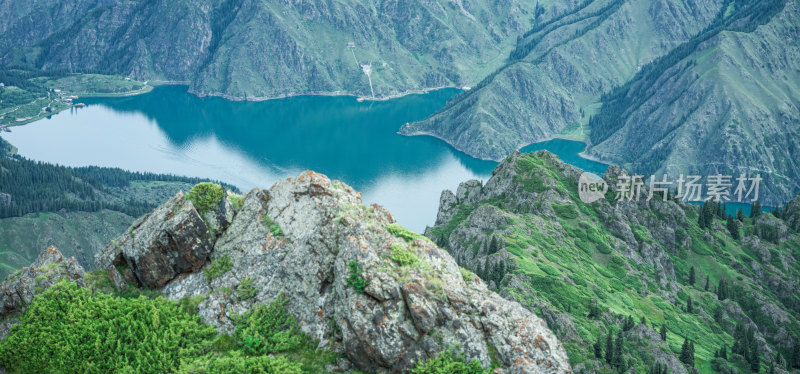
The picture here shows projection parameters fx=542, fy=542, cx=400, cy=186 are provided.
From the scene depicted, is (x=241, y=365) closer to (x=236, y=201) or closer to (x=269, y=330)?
(x=269, y=330)

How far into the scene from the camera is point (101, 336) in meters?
31.4

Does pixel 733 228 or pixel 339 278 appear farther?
pixel 733 228

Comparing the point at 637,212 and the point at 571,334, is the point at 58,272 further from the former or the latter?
the point at 637,212

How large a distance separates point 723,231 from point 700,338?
51446 millimetres

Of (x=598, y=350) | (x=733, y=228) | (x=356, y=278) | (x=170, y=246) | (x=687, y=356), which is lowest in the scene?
(x=598, y=350)

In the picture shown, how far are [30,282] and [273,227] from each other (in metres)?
16.8

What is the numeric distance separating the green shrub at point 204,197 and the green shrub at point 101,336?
19.7ft

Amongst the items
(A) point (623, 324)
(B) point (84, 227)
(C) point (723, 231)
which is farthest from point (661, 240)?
(B) point (84, 227)

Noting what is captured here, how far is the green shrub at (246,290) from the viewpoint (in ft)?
104

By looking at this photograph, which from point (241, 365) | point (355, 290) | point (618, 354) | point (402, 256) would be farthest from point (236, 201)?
point (618, 354)

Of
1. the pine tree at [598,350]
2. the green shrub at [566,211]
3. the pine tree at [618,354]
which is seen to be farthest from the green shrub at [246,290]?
the green shrub at [566,211]

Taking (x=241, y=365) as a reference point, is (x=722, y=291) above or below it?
above

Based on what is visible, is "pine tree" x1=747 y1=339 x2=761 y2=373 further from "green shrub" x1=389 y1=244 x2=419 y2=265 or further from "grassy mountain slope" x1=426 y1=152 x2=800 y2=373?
"green shrub" x1=389 y1=244 x2=419 y2=265

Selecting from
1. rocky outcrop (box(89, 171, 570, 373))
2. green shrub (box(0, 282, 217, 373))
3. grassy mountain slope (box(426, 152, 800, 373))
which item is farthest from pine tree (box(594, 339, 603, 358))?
green shrub (box(0, 282, 217, 373))
